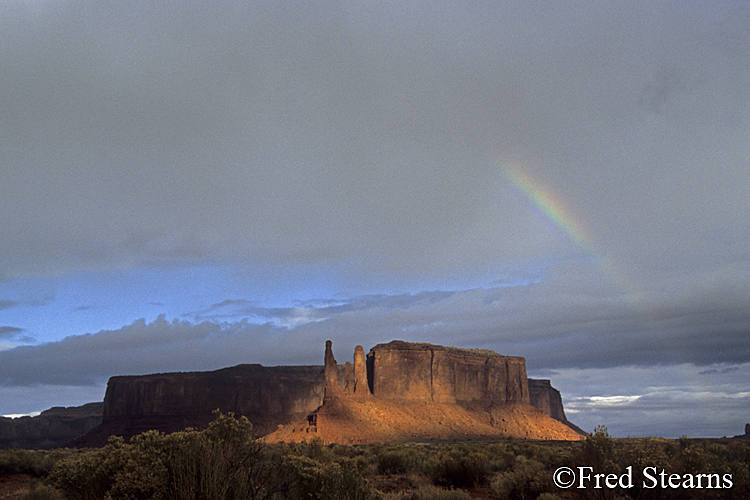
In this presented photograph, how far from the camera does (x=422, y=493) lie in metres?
12.4

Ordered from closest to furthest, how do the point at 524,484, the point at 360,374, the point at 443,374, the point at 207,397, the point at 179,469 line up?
the point at 179,469 < the point at 524,484 < the point at 360,374 < the point at 443,374 < the point at 207,397

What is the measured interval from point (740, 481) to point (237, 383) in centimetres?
13183

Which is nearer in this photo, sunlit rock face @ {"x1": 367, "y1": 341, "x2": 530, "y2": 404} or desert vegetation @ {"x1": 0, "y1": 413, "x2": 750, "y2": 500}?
desert vegetation @ {"x1": 0, "y1": 413, "x2": 750, "y2": 500}

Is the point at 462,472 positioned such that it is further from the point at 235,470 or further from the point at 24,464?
the point at 24,464

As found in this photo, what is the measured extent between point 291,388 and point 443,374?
40921 mm

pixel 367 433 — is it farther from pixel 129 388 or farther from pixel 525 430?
pixel 129 388

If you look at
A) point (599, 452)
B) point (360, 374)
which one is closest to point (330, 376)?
point (360, 374)

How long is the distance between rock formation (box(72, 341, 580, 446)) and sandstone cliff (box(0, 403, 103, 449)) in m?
16.1

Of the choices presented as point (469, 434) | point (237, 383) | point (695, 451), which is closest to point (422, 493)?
point (695, 451)

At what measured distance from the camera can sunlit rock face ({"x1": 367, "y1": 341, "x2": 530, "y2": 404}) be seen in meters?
115

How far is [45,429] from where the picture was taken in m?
137

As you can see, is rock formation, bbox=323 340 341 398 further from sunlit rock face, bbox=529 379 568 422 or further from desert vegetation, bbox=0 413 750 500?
sunlit rock face, bbox=529 379 568 422

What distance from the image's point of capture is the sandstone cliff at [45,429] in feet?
428

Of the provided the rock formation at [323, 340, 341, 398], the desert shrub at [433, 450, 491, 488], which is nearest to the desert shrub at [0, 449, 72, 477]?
the desert shrub at [433, 450, 491, 488]
